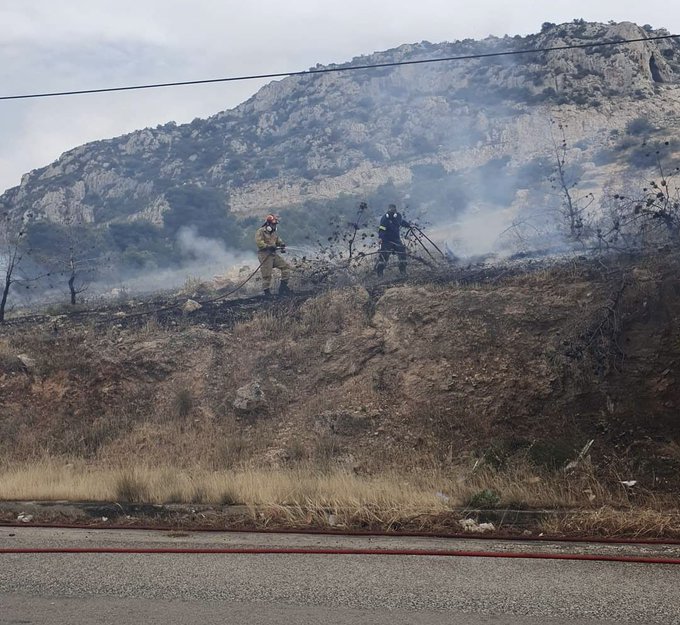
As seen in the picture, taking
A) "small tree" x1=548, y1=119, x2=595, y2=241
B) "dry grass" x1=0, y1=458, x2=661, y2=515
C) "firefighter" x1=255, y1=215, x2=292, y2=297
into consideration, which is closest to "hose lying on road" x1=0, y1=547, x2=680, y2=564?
"dry grass" x1=0, y1=458, x2=661, y2=515

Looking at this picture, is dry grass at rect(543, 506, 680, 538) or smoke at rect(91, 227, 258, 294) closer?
dry grass at rect(543, 506, 680, 538)

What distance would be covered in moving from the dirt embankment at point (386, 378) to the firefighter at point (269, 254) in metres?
0.70

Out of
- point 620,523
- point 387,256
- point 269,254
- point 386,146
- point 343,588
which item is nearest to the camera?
point 343,588

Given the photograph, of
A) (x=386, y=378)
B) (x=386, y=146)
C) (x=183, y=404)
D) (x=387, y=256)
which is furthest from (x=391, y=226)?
(x=386, y=146)

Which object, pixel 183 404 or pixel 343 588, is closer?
pixel 343 588

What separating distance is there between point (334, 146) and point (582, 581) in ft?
128

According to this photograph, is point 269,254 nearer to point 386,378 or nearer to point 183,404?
point 183,404

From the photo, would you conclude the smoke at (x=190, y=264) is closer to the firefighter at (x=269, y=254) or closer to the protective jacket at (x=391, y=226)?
the firefighter at (x=269, y=254)

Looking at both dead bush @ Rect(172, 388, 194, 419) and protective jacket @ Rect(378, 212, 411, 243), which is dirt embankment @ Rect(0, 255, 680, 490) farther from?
protective jacket @ Rect(378, 212, 411, 243)

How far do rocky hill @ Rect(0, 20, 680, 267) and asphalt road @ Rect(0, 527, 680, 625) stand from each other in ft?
58.1

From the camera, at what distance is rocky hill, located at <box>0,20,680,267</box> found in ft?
95.8

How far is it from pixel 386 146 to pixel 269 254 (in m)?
→ 27.7

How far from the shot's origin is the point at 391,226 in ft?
47.7

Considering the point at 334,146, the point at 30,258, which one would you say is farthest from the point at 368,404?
the point at 334,146
